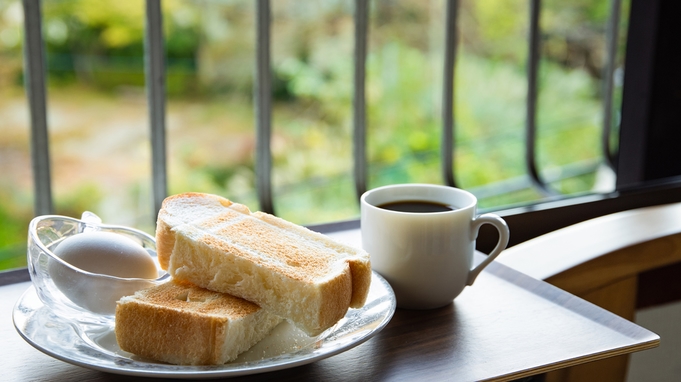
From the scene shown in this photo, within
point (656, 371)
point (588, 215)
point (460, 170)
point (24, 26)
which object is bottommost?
point (460, 170)

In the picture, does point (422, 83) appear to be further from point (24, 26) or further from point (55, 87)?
point (24, 26)

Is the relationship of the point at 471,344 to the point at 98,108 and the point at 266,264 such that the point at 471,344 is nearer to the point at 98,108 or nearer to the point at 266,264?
the point at 266,264

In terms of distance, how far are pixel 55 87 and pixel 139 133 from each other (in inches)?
20.6

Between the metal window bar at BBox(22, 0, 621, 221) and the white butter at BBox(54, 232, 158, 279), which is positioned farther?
the metal window bar at BBox(22, 0, 621, 221)

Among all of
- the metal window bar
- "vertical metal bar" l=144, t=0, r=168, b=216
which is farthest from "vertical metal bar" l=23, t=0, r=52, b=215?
"vertical metal bar" l=144, t=0, r=168, b=216

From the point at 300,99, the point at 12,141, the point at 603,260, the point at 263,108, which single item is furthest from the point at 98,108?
the point at 603,260

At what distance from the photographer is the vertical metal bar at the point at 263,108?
1125 millimetres

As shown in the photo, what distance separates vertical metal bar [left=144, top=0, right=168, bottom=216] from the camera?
104cm

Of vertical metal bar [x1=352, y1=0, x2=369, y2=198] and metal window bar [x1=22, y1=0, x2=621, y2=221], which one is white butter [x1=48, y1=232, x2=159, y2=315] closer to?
metal window bar [x1=22, y1=0, x2=621, y2=221]

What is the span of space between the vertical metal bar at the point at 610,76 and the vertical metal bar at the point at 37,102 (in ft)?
3.92

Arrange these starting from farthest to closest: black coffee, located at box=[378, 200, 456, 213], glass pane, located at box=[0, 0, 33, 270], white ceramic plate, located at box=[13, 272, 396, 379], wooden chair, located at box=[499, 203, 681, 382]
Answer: glass pane, located at box=[0, 0, 33, 270]
wooden chair, located at box=[499, 203, 681, 382]
black coffee, located at box=[378, 200, 456, 213]
white ceramic plate, located at box=[13, 272, 396, 379]

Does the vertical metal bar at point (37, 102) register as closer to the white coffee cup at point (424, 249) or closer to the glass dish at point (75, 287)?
the glass dish at point (75, 287)

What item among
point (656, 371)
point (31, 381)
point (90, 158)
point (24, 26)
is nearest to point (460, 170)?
point (90, 158)

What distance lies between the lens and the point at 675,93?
1389mm
